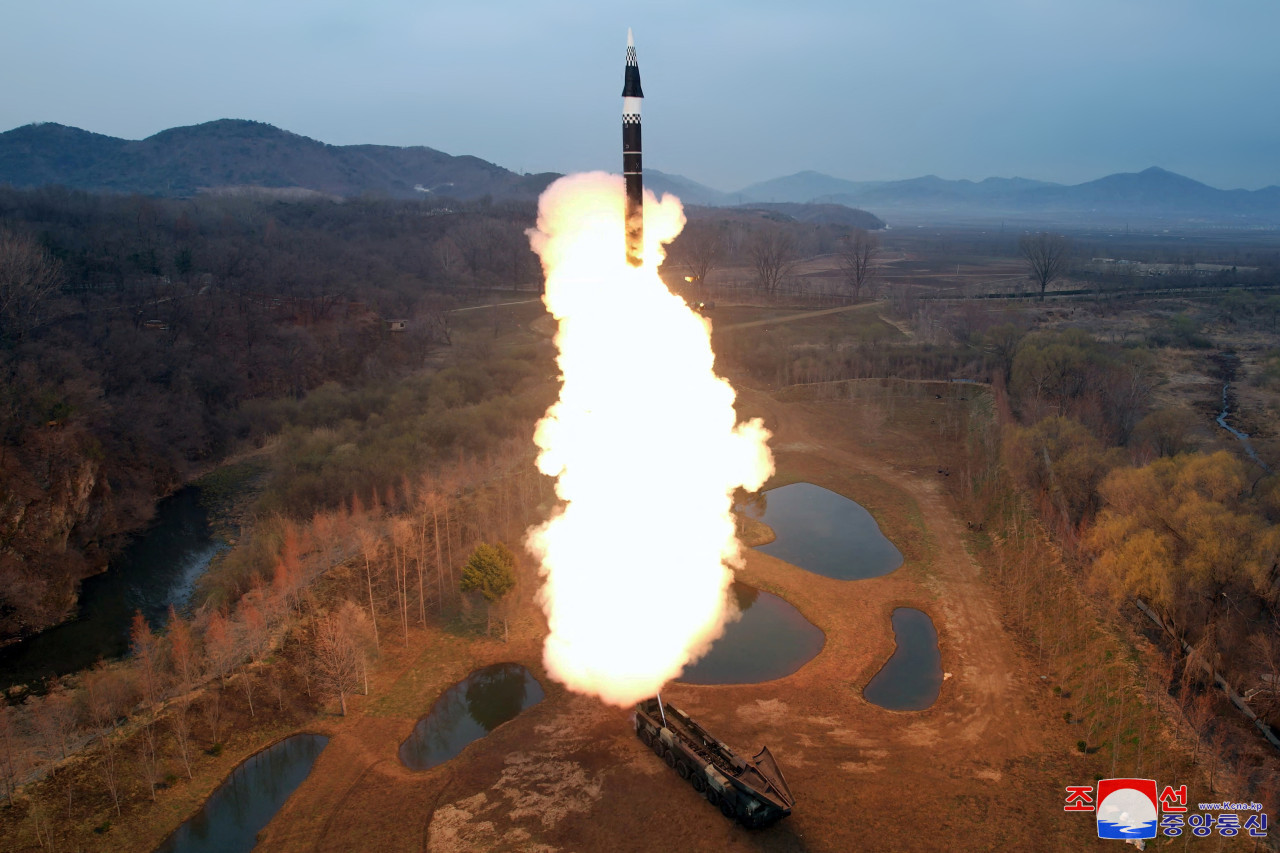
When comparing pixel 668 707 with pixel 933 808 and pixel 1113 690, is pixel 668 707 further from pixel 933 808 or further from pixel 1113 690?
pixel 1113 690

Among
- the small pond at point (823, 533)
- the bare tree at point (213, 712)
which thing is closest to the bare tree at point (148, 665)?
the bare tree at point (213, 712)

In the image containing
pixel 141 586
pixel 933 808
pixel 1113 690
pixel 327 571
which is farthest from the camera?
pixel 141 586

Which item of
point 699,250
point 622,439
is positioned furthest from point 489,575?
point 699,250

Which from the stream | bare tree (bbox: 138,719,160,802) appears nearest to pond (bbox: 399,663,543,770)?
bare tree (bbox: 138,719,160,802)

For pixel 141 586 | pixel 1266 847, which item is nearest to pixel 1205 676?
pixel 1266 847

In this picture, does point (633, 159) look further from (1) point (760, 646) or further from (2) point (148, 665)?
(2) point (148, 665)
